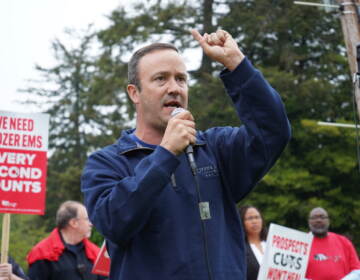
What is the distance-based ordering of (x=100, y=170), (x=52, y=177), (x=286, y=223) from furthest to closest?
(x=52, y=177), (x=286, y=223), (x=100, y=170)

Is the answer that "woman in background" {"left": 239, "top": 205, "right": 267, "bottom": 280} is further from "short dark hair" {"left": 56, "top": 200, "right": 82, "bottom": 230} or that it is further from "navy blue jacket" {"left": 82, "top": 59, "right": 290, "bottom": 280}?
"navy blue jacket" {"left": 82, "top": 59, "right": 290, "bottom": 280}

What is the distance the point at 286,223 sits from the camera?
22.5m

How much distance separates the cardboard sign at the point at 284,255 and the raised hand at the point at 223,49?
482 cm

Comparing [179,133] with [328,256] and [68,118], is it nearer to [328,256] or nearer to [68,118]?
[328,256]

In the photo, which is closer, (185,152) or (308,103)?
(185,152)

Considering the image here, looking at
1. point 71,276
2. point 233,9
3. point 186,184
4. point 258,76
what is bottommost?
point 71,276

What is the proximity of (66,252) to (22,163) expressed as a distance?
1.36m

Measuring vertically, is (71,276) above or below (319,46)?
below

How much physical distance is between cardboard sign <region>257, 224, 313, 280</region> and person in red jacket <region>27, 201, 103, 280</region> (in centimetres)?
177

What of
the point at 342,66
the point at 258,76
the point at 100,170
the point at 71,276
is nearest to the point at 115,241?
the point at 100,170

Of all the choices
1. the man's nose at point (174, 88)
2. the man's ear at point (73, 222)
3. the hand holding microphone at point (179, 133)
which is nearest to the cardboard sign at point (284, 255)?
the man's ear at point (73, 222)

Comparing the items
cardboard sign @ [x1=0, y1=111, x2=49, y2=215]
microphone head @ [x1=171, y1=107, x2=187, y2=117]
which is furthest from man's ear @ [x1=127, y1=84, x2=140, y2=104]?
cardboard sign @ [x1=0, y1=111, x2=49, y2=215]

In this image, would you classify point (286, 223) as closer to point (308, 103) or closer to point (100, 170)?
point (308, 103)

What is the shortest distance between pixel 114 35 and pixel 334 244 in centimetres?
1792
